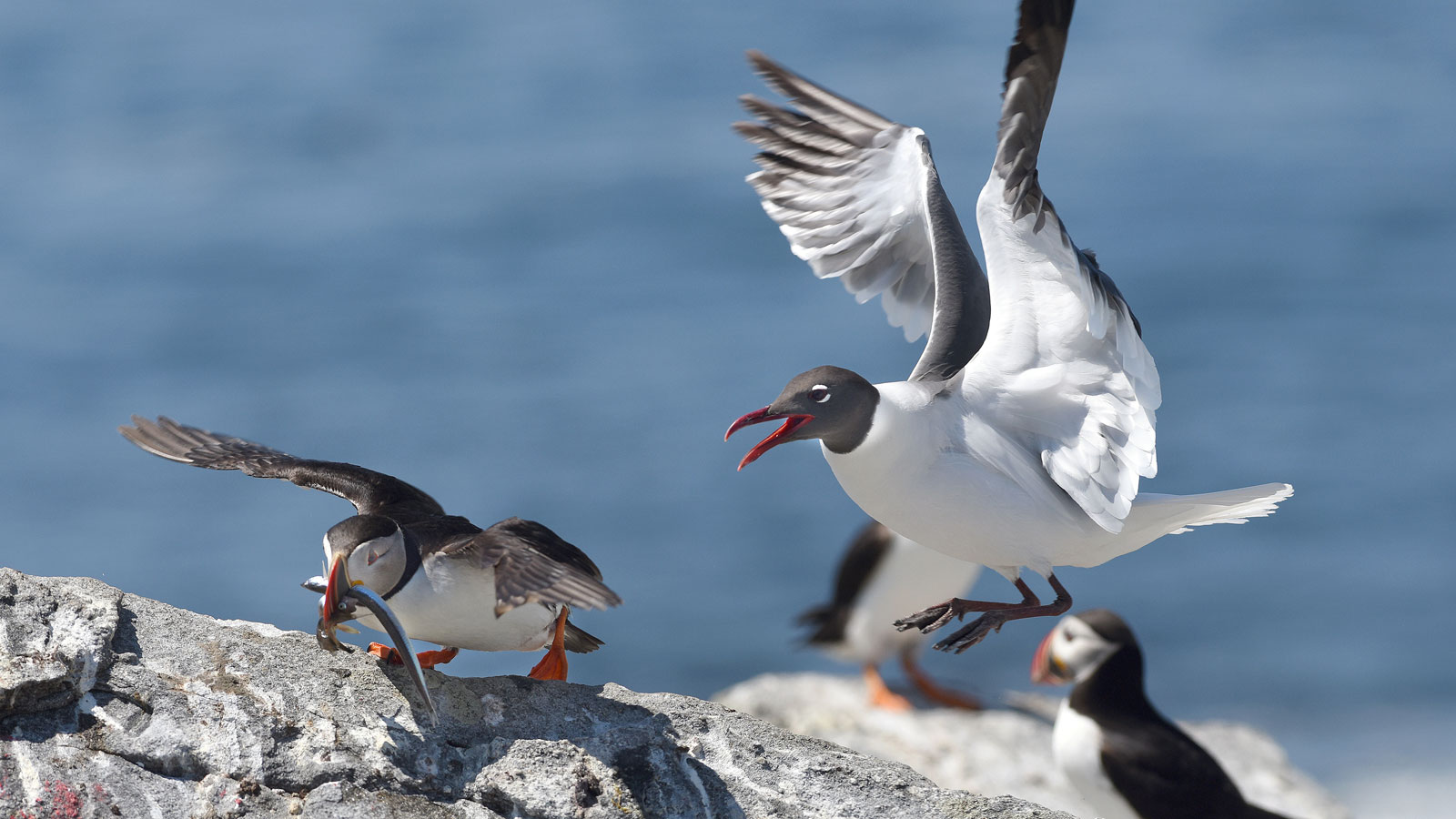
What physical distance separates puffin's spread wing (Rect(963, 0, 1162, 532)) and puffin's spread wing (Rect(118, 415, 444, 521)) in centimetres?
234

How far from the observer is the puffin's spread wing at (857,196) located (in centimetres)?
762

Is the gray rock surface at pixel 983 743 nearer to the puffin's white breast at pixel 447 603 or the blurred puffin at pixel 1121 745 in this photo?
the blurred puffin at pixel 1121 745

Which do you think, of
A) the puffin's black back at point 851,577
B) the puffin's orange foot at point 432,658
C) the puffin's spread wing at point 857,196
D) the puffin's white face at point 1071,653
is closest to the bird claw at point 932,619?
the puffin's spread wing at point 857,196

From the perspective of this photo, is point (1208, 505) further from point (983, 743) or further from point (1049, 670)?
point (983, 743)

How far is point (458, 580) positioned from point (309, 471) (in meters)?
1.20

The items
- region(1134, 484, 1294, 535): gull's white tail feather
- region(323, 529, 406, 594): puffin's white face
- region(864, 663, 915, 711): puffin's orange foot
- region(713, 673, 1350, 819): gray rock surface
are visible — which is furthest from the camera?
region(864, 663, 915, 711): puffin's orange foot

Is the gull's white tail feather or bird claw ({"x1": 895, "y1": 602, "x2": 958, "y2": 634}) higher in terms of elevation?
the gull's white tail feather

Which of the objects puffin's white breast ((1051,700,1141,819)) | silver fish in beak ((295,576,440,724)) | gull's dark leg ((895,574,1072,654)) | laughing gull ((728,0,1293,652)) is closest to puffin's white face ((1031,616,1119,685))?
puffin's white breast ((1051,700,1141,819))

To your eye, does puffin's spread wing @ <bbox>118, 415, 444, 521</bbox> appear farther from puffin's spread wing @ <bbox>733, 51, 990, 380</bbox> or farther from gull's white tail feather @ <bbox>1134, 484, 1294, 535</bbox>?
gull's white tail feather @ <bbox>1134, 484, 1294, 535</bbox>

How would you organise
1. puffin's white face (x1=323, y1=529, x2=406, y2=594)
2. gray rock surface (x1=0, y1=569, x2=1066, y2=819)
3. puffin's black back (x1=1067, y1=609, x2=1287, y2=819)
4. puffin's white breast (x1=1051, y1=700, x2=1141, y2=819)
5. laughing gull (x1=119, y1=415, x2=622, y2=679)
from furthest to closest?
puffin's white breast (x1=1051, y1=700, x2=1141, y2=819)
puffin's black back (x1=1067, y1=609, x2=1287, y2=819)
puffin's white face (x1=323, y1=529, x2=406, y2=594)
laughing gull (x1=119, y1=415, x2=622, y2=679)
gray rock surface (x1=0, y1=569, x2=1066, y2=819)

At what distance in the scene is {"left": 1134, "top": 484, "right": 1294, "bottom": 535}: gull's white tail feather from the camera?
21.8 feet

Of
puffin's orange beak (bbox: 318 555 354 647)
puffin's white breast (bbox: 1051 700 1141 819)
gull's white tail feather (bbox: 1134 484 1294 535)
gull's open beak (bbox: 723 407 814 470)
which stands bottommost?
puffin's white breast (bbox: 1051 700 1141 819)

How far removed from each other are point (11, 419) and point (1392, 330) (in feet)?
60.2

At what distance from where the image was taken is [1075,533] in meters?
6.50
